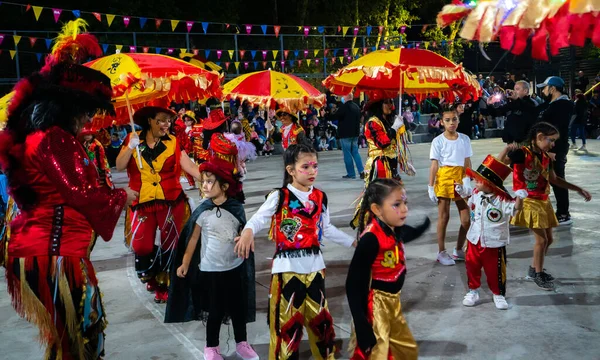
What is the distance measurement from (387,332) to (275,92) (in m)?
6.32

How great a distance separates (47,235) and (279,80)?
21.5ft

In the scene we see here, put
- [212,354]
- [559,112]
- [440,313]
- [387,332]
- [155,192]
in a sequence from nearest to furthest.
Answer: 1. [387,332]
2. [212,354]
3. [440,313]
4. [155,192]
5. [559,112]

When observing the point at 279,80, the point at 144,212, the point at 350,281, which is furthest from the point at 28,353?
the point at 279,80

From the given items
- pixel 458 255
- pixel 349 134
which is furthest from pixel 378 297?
pixel 349 134

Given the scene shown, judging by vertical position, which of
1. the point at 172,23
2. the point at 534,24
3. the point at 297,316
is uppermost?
the point at 172,23

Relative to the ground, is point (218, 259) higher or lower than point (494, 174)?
lower

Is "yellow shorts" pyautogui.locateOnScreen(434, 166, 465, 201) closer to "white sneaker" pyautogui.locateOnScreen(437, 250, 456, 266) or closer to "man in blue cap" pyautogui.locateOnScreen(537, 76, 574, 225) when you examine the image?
"white sneaker" pyautogui.locateOnScreen(437, 250, 456, 266)

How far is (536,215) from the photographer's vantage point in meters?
5.50

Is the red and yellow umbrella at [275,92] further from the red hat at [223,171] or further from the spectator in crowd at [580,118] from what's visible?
the spectator in crowd at [580,118]

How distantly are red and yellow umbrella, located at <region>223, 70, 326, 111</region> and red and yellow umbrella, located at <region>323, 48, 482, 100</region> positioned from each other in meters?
1.12

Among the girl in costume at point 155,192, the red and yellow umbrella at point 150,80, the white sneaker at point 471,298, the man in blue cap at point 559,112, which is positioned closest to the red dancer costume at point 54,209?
the red and yellow umbrella at point 150,80

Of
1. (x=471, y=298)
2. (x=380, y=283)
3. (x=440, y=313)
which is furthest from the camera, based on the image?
(x=471, y=298)

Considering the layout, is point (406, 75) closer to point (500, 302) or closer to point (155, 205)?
point (500, 302)

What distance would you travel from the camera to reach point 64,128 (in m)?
3.14
